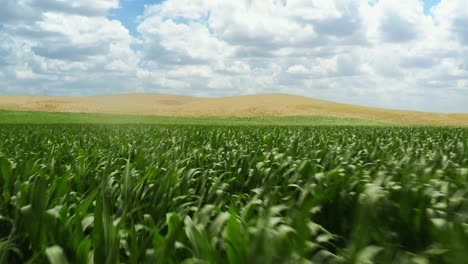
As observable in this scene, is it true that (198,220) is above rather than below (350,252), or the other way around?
below

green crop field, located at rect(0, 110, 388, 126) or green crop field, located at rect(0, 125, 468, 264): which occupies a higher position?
green crop field, located at rect(0, 125, 468, 264)

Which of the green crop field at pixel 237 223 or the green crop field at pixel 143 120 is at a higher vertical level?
the green crop field at pixel 237 223

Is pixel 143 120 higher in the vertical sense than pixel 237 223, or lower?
lower

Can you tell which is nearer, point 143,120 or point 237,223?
point 237,223

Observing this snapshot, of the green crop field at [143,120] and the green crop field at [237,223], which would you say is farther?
the green crop field at [143,120]

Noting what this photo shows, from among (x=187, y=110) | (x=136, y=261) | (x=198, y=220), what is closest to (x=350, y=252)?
(x=136, y=261)

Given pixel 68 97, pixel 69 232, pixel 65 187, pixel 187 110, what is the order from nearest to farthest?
1. pixel 69 232
2. pixel 65 187
3. pixel 187 110
4. pixel 68 97

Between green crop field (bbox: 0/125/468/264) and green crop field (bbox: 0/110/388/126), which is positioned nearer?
green crop field (bbox: 0/125/468/264)

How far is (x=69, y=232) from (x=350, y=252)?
1.53 meters

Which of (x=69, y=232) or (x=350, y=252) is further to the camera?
(x=69, y=232)

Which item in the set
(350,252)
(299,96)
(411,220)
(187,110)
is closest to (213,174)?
(411,220)

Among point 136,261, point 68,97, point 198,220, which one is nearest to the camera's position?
point 136,261

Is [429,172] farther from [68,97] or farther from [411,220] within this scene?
[68,97]

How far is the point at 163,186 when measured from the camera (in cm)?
328
